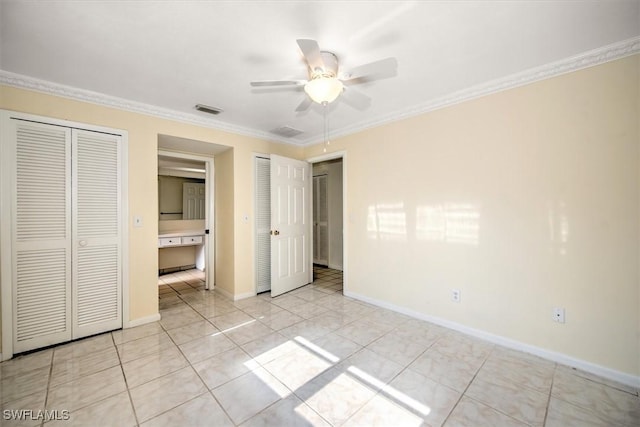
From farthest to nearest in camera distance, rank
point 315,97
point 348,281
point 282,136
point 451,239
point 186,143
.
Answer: point 282,136
point 348,281
point 186,143
point 451,239
point 315,97

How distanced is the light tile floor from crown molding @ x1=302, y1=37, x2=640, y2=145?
243cm

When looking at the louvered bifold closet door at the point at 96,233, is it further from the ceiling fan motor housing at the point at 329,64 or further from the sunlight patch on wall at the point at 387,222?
the sunlight patch on wall at the point at 387,222

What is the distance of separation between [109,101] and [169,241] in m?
2.50

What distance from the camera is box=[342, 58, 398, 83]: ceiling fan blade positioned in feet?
5.51

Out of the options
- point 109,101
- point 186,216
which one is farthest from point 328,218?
point 109,101

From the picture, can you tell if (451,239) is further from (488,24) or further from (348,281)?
(488,24)

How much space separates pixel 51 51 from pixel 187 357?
266 centimetres

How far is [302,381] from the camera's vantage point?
1.94 m

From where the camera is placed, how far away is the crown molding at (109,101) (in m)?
2.26

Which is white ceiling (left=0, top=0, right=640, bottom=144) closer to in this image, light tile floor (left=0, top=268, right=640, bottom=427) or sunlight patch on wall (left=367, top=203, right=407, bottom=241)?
sunlight patch on wall (left=367, top=203, right=407, bottom=241)

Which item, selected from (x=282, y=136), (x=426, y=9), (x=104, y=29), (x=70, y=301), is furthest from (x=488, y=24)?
(x=70, y=301)

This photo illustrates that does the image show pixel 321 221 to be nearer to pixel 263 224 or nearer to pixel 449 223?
pixel 263 224

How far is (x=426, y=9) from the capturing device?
155cm

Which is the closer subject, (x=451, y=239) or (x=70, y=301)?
(x=70, y=301)
